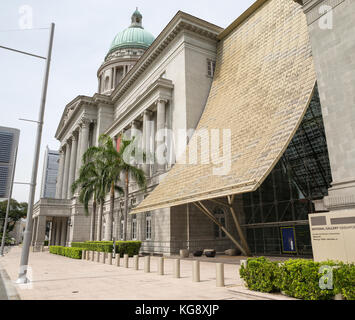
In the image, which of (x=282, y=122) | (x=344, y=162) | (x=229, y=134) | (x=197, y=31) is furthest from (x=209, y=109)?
(x=344, y=162)

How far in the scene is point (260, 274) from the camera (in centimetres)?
876

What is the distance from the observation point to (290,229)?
75.0 ft

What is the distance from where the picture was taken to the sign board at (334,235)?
26.8 feet

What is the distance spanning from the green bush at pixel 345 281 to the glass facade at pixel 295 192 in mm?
15573

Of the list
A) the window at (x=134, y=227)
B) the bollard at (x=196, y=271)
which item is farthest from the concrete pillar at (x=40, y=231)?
the bollard at (x=196, y=271)

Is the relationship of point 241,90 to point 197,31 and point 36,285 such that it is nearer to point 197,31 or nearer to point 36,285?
point 197,31

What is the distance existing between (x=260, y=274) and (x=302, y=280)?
4.70 ft

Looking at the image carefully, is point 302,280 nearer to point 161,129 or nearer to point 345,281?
point 345,281

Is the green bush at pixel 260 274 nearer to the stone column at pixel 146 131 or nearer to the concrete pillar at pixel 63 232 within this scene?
the stone column at pixel 146 131

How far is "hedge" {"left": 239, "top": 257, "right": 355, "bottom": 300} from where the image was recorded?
6926mm

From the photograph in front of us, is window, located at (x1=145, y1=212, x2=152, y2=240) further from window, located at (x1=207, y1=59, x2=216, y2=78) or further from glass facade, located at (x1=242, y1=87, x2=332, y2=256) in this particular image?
window, located at (x1=207, y1=59, x2=216, y2=78)

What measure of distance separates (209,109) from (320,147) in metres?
10.2

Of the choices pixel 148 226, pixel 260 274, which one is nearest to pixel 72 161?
pixel 148 226

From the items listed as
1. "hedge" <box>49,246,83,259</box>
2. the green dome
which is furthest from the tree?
"hedge" <box>49,246,83,259</box>
